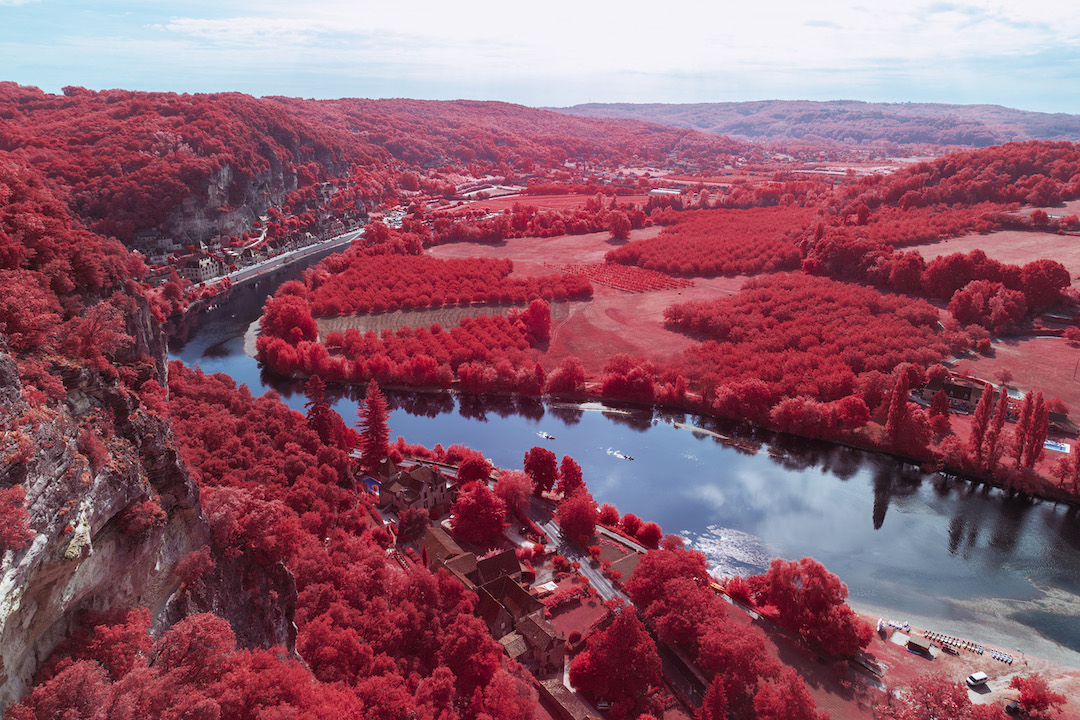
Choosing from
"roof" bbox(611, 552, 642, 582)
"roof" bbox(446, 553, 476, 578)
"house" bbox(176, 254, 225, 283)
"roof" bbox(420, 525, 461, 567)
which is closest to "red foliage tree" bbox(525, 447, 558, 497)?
"roof" bbox(420, 525, 461, 567)

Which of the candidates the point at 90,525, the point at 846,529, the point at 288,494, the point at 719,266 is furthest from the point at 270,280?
the point at 90,525

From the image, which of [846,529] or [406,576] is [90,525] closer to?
[406,576]

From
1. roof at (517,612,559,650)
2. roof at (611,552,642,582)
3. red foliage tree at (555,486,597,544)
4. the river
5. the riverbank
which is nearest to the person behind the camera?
roof at (517,612,559,650)

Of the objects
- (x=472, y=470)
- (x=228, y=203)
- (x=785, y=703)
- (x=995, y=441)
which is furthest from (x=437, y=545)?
(x=228, y=203)

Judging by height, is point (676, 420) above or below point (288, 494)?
below

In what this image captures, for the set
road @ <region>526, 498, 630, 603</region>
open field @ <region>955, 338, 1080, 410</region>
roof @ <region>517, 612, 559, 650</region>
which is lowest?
road @ <region>526, 498, 630, 603</region>

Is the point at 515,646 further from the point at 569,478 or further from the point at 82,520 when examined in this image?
the point at 82,520

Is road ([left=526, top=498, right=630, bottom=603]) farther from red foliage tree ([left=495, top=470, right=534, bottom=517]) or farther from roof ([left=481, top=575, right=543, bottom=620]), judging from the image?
roof ([left=481, top=575, right=543, bottom=620])
